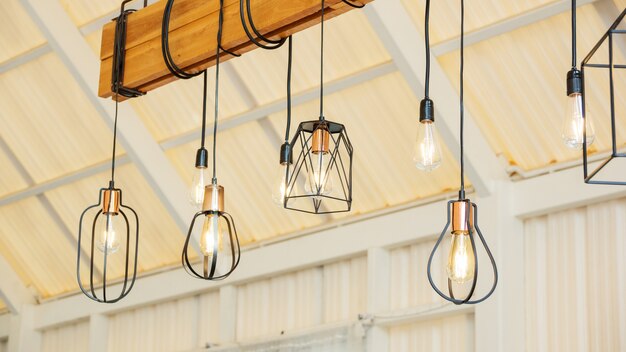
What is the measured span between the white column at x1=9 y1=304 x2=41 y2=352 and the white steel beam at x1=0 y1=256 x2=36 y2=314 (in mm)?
57

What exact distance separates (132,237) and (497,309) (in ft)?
11.3

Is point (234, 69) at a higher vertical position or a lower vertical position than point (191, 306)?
higher

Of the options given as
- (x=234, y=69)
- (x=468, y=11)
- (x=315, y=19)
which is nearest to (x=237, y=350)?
(x=234, y=69)

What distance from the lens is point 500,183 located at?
621cm

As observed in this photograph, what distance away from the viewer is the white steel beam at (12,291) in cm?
933

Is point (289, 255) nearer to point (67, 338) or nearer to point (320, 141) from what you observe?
point (67, 338)

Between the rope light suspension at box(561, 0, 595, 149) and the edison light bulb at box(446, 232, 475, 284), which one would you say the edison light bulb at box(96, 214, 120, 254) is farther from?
the rope light suspension at box(561, 0, 595, 149)

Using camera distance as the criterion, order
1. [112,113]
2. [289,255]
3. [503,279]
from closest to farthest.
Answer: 1. [503,279]
2. [112,113]
3. [289,255]

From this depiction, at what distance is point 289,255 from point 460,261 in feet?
16.3

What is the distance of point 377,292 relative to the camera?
6848 mm

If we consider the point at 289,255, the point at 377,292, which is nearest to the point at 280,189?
the point at 377,292

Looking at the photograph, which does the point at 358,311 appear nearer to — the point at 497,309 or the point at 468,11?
the point at 497,309

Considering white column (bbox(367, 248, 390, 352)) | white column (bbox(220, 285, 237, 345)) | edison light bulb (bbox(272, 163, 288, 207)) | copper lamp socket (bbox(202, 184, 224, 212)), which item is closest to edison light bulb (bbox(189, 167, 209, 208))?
copper lamp socket (bbox(202, 184, 224, 212))

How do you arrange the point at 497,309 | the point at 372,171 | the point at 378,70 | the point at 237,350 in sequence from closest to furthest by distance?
the point at 497,309
the point at 378,70
the point at 372,171
the point at 237,350
